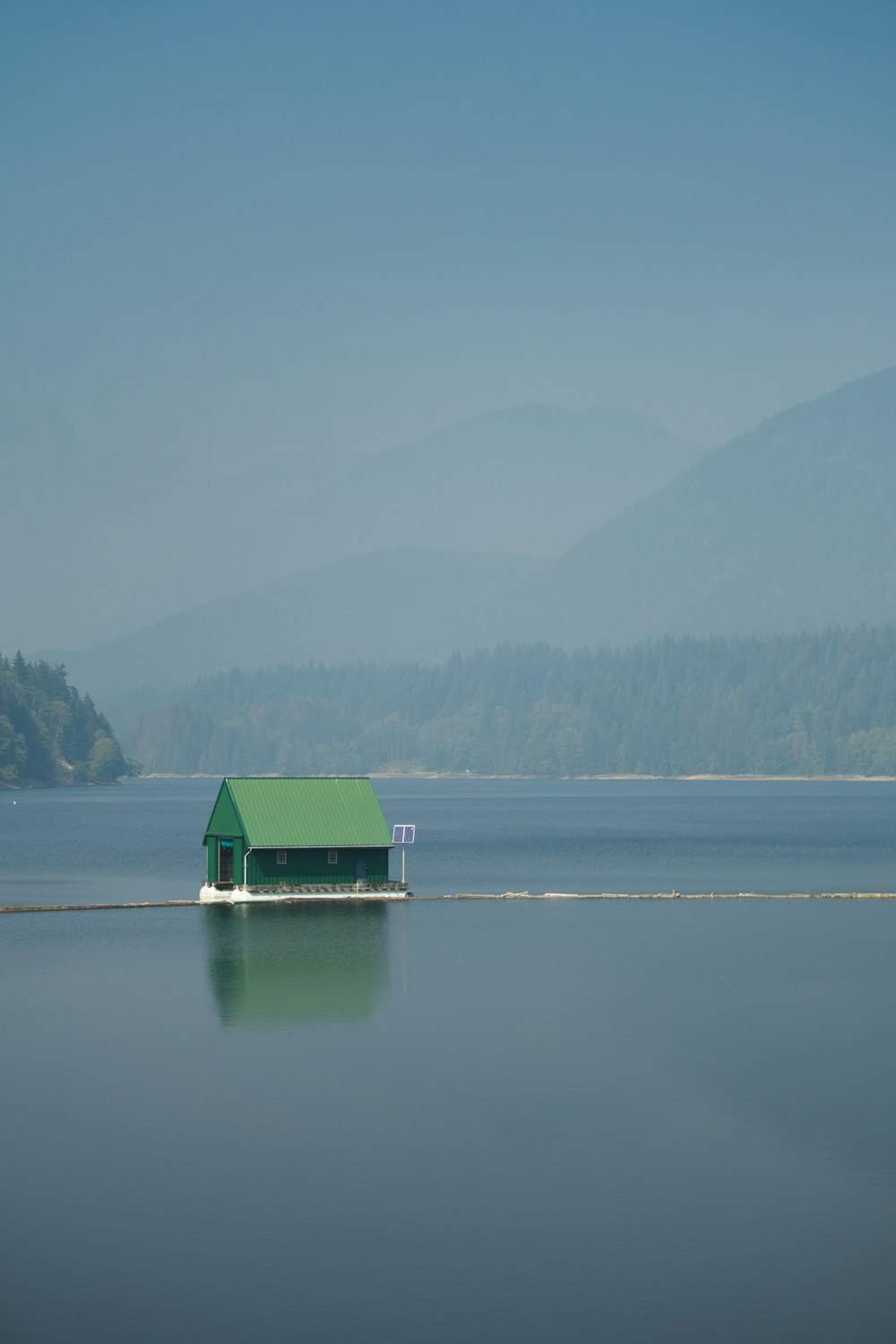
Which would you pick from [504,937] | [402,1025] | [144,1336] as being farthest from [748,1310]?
[504,937]

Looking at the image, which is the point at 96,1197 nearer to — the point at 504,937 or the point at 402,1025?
the point at 402,1025

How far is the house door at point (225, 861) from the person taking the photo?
7744 centimetres

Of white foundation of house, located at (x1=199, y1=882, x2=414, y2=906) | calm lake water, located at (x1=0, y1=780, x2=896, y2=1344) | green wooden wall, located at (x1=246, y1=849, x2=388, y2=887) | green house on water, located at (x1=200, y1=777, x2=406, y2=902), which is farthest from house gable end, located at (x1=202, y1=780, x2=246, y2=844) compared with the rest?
calm lake water, located at (x1=0, y1=780, x2=896, y2=1344)

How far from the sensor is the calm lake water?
27734mm

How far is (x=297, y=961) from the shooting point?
6106 centimetres

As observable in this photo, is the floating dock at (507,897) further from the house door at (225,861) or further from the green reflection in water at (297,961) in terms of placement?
the house door at (225,861)

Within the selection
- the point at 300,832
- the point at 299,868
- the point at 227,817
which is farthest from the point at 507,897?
the point at 227,817

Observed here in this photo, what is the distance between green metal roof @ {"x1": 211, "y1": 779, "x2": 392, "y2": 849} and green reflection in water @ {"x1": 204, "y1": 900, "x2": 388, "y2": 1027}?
2939 mm

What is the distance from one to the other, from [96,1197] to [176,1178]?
5.59 ft

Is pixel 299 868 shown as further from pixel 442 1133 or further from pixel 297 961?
pixel 442 1133

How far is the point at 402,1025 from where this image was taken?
163ft

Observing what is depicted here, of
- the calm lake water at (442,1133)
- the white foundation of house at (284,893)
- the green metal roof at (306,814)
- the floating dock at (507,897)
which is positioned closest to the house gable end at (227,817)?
the green metal roof at (306,814)

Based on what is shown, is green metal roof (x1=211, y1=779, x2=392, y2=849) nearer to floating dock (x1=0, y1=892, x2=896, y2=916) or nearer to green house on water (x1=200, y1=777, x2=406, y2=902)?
green house on water (x1=200, y1=777, x2=406, y2=902)

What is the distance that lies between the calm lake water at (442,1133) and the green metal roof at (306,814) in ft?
12.4
